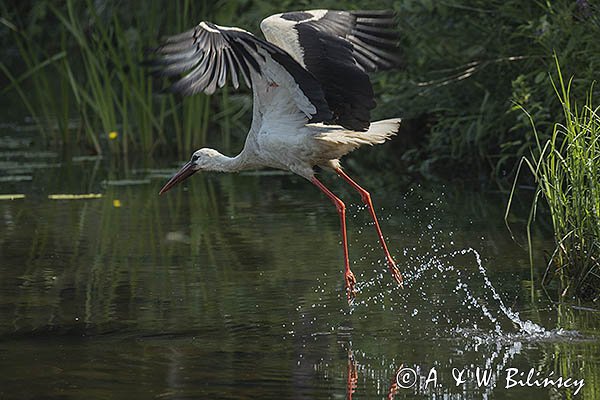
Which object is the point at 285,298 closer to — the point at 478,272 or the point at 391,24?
the point at 478,272

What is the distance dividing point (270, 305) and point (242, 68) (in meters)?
1.34

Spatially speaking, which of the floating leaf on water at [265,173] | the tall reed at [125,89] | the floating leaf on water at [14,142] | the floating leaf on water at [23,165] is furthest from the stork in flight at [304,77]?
the floating leaf on water at [14,142]

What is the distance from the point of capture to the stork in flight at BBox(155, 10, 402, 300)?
A: 278 inches

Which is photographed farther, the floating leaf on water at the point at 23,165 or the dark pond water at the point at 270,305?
the floating leaf on water at the point at 23,165

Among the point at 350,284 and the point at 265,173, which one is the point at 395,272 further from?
the point at 265,173

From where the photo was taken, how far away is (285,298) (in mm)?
6965

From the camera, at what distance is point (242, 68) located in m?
7.12

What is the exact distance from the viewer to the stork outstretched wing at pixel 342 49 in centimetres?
746

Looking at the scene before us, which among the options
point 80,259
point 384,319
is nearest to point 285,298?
point 384,319

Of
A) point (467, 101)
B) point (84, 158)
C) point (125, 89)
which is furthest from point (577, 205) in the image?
point (84, 158)

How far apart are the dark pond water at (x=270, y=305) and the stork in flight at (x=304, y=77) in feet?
1.63

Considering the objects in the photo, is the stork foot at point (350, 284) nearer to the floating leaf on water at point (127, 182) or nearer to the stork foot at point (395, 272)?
the stork foot at point (395, 272)

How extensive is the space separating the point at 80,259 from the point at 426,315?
273 cm

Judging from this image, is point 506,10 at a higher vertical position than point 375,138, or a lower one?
higher
